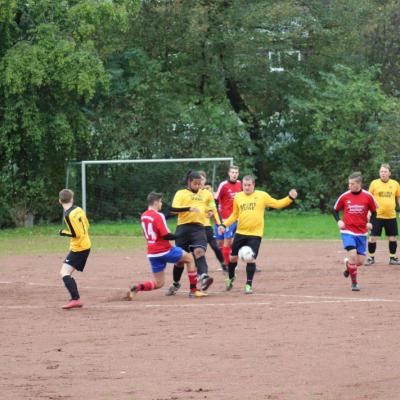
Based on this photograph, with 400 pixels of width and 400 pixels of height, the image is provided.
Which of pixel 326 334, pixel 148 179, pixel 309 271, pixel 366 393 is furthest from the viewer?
pixel 148 179

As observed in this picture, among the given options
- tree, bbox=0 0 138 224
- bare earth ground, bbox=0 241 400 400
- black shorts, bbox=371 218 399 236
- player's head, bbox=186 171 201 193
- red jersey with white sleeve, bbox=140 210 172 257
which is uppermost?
tree, bbox=0 0 138 224

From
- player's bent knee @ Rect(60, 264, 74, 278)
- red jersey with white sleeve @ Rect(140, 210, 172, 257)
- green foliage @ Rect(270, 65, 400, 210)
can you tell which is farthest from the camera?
green foliage @ Rect(270, 65, 400, 210)

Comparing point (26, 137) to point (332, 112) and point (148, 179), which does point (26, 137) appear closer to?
point (148, 179)

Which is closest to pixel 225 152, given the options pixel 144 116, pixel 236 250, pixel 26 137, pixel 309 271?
pixel 144 116

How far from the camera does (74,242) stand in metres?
Answer: 15.7

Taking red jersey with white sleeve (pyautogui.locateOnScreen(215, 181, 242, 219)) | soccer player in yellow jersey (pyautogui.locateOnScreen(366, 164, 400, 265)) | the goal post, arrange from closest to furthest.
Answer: red jersey with white sleeve (pyautogui.locateOnScreen(215, 181, 242, 219)) < soccer player in yellow jersey (pyautogui.locateOnScreen(366, 164, 400, 265)) < the goal post

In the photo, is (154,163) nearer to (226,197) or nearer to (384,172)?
(384,172)

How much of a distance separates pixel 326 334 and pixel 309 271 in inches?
322

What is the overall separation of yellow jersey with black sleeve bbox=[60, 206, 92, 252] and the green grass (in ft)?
36.2

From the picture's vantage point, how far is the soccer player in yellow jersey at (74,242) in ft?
51.1

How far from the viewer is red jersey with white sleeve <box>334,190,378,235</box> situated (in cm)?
1750

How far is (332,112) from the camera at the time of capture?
1606 inches

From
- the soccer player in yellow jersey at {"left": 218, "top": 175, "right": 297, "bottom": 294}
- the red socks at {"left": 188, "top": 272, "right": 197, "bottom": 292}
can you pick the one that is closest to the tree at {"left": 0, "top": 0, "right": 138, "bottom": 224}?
the soccer player in yellow jersey at {"left": 218, "top": 175, "right": 297, "bottom": 294}

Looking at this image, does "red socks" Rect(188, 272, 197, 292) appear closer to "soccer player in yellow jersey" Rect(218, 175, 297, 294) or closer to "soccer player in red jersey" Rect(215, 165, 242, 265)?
"soccer player in yellow jersey" Rect(218, 175, 297, 294)
